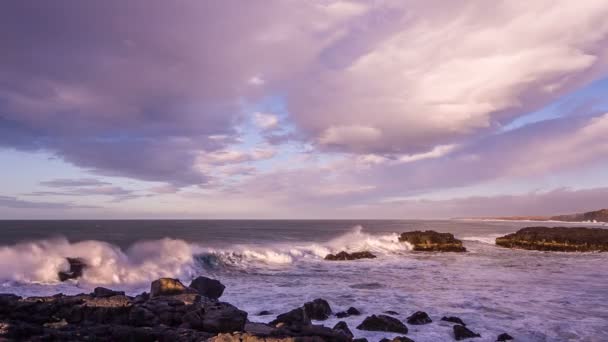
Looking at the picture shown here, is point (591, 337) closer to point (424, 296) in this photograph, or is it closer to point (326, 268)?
point (424, 296)

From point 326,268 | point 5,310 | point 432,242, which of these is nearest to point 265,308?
point 5,310

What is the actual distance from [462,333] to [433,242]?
147 feet

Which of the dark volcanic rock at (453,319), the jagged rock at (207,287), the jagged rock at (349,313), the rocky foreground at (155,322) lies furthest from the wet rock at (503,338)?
the jagged rock at (207,287)

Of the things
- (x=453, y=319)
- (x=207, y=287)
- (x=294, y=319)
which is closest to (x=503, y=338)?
(x=453, y=319)

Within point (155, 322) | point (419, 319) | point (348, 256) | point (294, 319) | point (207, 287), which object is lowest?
point (348, 256)

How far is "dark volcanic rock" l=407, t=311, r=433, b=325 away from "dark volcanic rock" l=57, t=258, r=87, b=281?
81.5ft

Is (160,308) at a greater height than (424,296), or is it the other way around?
(160,308)

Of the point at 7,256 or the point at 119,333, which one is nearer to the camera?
the point at 119,333

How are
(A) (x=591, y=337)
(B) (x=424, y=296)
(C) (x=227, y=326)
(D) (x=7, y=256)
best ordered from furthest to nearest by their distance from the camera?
(D) (x=7, y=256), (B) (x=424, y=296), (A) (x=591, y=337), (C) (x=227, y=326)

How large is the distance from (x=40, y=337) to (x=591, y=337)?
18.2 meters

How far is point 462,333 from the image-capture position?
591 inches

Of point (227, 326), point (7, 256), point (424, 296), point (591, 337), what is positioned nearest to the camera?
point (227, 326)

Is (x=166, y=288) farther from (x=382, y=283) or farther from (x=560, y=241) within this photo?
(x=560, y=241)

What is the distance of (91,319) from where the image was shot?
13.2 m
